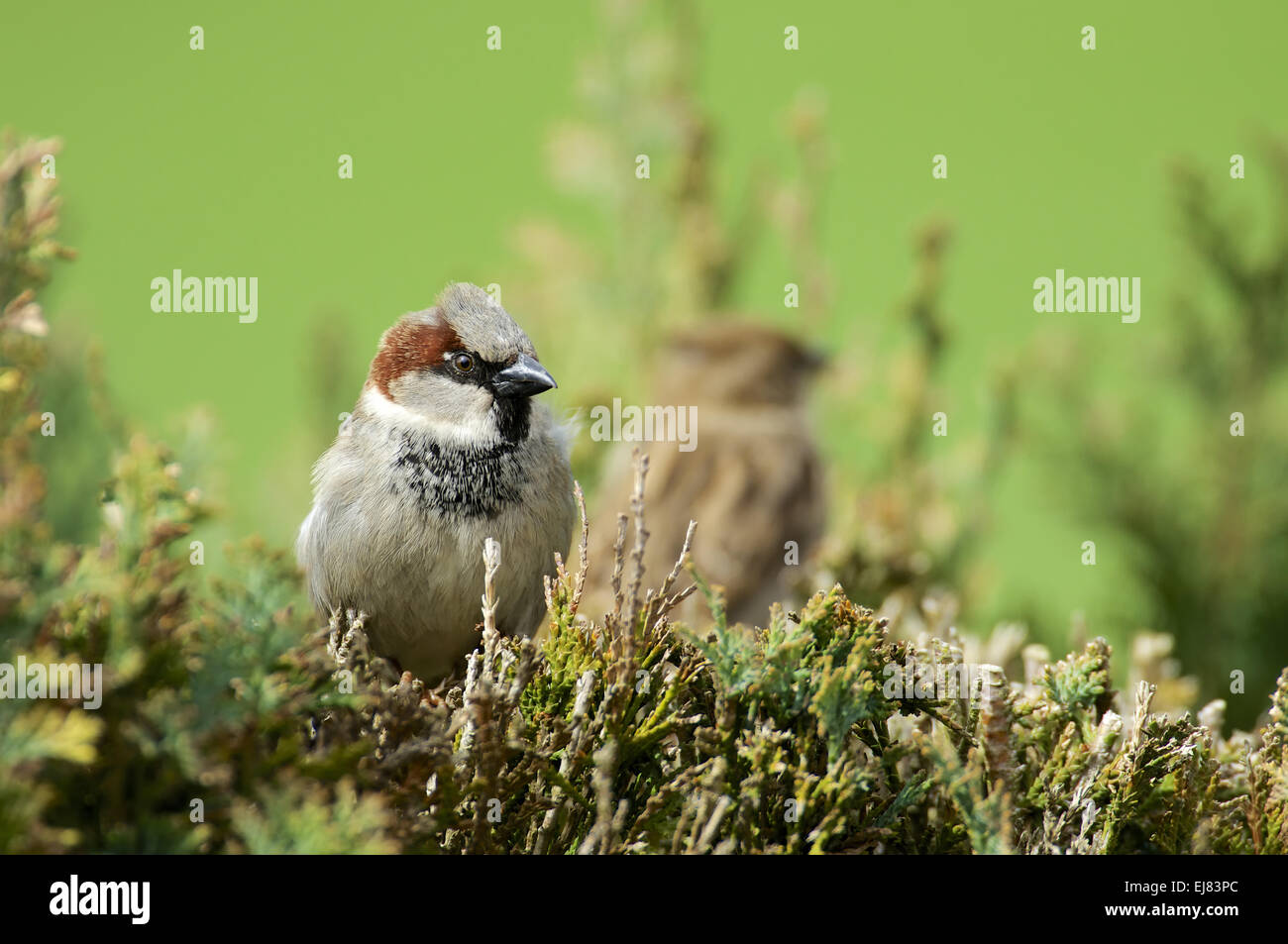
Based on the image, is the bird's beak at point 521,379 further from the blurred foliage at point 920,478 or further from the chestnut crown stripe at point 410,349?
the blurred foliage at point 920,478

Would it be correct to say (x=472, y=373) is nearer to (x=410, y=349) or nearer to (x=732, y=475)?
(x=410, y=349)

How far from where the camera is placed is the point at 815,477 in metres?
4.93

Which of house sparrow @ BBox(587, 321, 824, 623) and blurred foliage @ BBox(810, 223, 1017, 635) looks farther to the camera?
house sparrow @ BBox(587, 321, 824, 623)

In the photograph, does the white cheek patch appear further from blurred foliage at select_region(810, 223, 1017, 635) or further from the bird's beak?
blurred foliage at select_region(810, 223, 1017, 635)

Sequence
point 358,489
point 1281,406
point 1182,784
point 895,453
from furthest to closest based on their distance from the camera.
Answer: point 895,453 < point 1281,406 < point 358,489 < point 1182,784

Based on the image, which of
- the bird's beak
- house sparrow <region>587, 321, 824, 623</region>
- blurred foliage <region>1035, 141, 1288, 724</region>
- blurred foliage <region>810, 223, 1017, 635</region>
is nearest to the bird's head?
the bird's beak

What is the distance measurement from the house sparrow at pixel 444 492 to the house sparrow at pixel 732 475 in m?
1.29

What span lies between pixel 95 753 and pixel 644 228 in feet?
12.8

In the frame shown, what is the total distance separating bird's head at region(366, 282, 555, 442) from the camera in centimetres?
211

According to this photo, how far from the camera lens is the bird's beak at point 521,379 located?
2.08m

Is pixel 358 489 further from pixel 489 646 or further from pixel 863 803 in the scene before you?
pixel 863 803

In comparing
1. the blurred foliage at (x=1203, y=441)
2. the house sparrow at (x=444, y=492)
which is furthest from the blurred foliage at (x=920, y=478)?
the house sparrow at (x=444, y=492)

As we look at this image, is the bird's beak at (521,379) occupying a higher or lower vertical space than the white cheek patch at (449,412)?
higher

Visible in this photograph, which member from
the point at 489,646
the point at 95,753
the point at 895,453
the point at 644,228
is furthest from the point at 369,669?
the point at 644,228
